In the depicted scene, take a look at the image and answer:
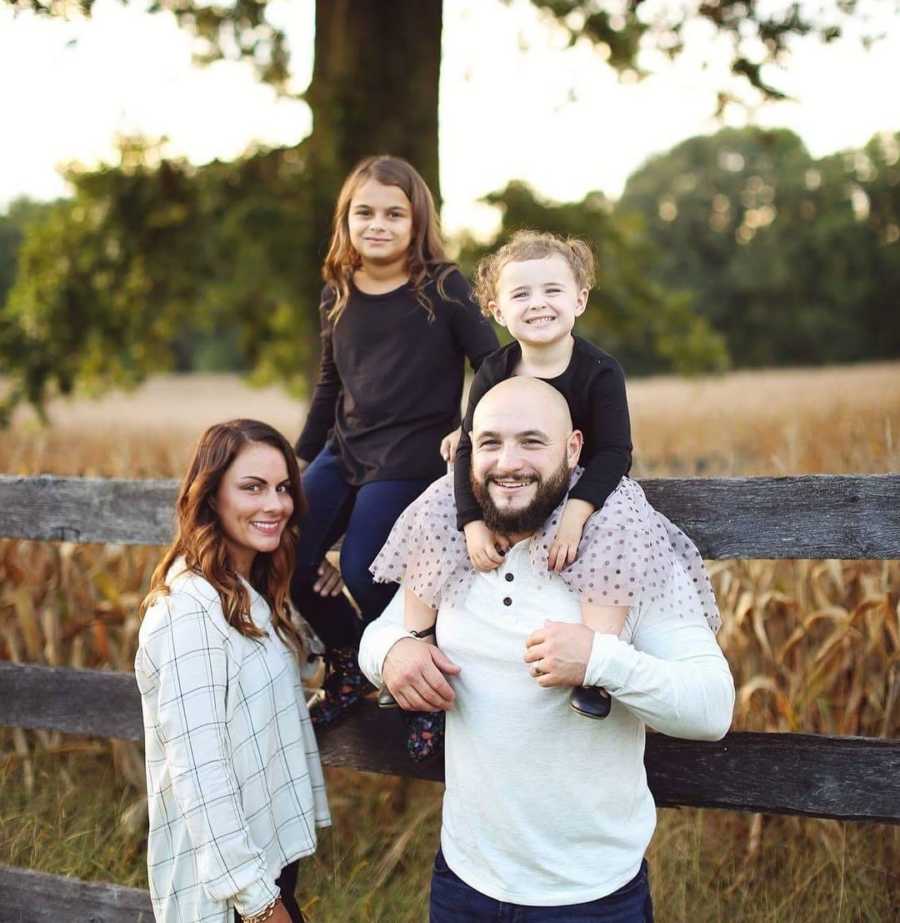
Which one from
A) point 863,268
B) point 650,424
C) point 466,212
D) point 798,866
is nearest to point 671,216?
point 863,268

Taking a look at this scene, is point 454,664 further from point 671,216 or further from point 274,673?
point 671,216

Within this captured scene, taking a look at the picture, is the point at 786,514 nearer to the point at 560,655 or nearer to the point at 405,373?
the point at 560,655

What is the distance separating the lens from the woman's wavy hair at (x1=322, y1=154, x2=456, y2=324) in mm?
2906

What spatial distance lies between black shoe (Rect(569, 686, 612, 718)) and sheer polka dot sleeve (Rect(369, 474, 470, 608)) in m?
0.40

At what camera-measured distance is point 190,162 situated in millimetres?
8438

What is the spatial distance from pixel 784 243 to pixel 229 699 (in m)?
43.5

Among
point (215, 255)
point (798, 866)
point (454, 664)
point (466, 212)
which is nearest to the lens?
point (454, 664)

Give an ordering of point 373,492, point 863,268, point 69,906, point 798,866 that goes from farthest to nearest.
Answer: point 863,268, point 798,866, point 69,906, point 373,492

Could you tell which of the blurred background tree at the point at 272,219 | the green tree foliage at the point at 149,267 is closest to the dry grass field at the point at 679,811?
the blurred background tree at the point at 272,219

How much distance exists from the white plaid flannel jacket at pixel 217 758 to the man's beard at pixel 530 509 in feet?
2.43

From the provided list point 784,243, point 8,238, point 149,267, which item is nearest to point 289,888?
point 149,267

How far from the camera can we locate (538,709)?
223 cm

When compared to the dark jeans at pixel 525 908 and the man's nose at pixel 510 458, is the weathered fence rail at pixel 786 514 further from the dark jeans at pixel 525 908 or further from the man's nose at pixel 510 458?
the dark jeans at pixel 525 908

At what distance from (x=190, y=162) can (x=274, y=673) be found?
6810 millimetres
